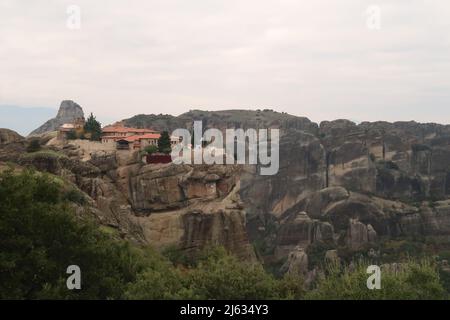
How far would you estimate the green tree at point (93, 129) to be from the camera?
70438mm

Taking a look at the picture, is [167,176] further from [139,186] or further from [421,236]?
[421,236]

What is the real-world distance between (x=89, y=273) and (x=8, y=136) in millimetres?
27020

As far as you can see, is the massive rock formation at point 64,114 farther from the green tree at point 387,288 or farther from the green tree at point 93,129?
the green tree at point 387,288

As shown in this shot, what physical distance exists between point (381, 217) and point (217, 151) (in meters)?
80.3

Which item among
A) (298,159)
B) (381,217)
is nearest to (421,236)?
(381,217)

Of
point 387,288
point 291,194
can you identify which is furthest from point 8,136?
point 291,194

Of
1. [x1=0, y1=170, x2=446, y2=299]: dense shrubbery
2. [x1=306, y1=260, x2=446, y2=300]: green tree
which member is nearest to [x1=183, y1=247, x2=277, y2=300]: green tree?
[x1=0, y1=170, x2=446, y2=299]: dense shrubbery

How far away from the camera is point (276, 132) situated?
18025 cm

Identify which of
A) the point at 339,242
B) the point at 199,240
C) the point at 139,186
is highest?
the point at 139,186

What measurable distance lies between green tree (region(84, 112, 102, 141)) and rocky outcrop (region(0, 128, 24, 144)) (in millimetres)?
18195

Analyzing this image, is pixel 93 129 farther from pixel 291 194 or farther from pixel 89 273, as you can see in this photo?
pixel 291 194

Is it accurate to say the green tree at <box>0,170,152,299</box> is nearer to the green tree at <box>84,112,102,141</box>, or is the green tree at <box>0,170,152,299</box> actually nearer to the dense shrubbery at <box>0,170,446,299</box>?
the dense shrubbery at <box>0,170,446,299</box>

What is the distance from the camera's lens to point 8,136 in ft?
168

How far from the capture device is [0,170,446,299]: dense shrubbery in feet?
83.9
